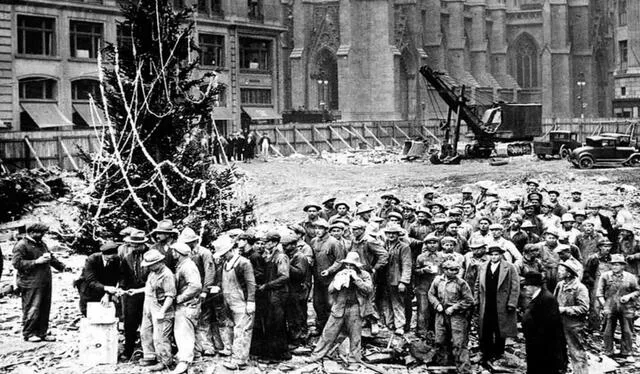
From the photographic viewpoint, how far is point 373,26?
54.1 metres

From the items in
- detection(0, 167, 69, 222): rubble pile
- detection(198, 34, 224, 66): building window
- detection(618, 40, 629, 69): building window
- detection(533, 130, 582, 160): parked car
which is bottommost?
detection(0, 167, 69, 222): rubble pile

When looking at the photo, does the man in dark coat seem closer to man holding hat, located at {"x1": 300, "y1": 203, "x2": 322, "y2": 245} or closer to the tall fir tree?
man holding hat, located at {"x1": 300, "y1": 203, "x2": 322, "y2": 245}

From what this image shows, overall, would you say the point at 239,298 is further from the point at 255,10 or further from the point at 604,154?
the point at 255,10

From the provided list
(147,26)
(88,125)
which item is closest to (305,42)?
(88,125)

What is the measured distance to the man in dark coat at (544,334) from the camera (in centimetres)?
962

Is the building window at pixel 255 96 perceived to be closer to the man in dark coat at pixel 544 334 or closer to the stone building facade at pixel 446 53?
the stone building facade at pixel 446 53

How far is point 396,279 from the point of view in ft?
39.9

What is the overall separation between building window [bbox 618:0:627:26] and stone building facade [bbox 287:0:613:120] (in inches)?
249

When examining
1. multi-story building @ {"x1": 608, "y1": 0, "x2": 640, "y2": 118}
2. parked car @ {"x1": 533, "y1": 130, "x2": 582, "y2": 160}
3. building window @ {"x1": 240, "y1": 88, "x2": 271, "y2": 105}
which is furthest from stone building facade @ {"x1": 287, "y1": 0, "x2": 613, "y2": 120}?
parked car @ {"x1": 533, "y1": 130, "x2": 582, "y2": 160}

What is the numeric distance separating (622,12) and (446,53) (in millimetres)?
14422

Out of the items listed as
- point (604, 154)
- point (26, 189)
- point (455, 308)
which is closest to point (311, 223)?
point (455, 308)

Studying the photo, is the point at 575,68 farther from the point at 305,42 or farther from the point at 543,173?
the point at 543,173

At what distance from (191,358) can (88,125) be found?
31.1 meters

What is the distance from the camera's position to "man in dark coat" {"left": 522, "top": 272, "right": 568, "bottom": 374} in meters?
9.62
